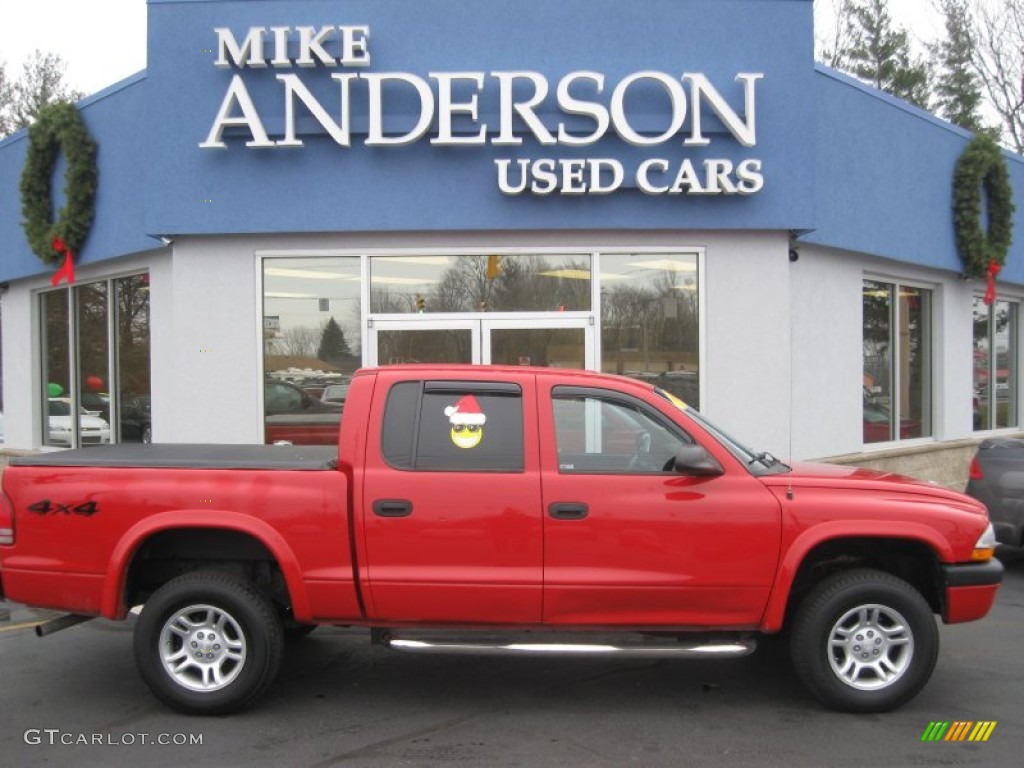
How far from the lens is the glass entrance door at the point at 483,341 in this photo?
10047mm

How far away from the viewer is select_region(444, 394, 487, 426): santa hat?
17.5 ft

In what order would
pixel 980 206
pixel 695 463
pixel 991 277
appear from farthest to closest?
1. pixel 991 277
2. pixel 980 206
3. pixel 695 463

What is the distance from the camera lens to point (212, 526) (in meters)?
5.16

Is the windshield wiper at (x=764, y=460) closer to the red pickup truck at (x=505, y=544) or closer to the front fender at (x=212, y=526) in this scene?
the red pickup truck at (x=505, y=544)

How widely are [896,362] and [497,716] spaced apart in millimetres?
9512

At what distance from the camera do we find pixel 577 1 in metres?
9.88

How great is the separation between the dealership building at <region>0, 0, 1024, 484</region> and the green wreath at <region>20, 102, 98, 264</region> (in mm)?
599

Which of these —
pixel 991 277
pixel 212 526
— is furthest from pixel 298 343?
pixel 991 277

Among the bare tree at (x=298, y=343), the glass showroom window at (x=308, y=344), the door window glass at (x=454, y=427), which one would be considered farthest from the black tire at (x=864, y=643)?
the bare tree at (x=298, y=343)

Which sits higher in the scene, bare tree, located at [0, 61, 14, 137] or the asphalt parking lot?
bare tree, located at [0, 61, 14, 137]

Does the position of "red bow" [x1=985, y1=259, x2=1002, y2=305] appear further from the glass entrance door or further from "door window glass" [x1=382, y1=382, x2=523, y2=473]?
"door window glass" [x1=382, y1=382, x2=523, y2=473]

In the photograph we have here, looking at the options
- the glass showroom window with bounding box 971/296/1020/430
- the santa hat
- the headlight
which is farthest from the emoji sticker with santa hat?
the glass showroom window with bounding box 971/296/1020/430

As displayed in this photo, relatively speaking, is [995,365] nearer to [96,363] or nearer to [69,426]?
[96,363]

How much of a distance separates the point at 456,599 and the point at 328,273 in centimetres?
578
